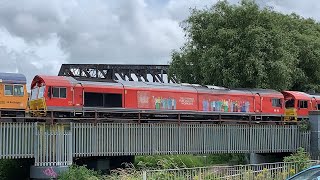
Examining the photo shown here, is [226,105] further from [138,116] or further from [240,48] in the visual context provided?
[138,116]

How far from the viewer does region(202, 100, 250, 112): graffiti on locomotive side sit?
Answer: 30.3 metres

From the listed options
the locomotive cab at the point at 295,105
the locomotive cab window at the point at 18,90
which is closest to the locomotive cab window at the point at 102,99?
the locomotive cab window at the point at 18,90

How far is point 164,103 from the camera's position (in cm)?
2858

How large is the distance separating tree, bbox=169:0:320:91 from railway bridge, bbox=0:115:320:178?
543cm

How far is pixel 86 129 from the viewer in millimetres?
23250

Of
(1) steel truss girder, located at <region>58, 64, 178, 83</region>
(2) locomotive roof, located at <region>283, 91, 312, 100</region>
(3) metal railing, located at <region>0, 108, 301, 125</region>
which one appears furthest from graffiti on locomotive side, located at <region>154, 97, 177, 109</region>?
(1) steel truss girder, located at <region>58, 64, 178, 83</region>

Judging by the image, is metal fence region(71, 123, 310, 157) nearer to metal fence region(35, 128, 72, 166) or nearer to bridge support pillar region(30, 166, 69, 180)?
metal fence region(35, 128, 72, 166)

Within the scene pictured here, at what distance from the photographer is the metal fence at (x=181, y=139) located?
23.4 meters

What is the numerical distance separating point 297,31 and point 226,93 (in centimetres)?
1426

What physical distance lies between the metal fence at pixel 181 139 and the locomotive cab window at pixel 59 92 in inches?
113

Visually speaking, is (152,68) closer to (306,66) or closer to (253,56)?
(306,66)

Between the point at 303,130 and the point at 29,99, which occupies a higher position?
the point at 29,99

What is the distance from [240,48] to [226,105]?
476 centimetres

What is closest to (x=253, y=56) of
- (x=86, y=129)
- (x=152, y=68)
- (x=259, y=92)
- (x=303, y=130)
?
(x=259, y=92)
